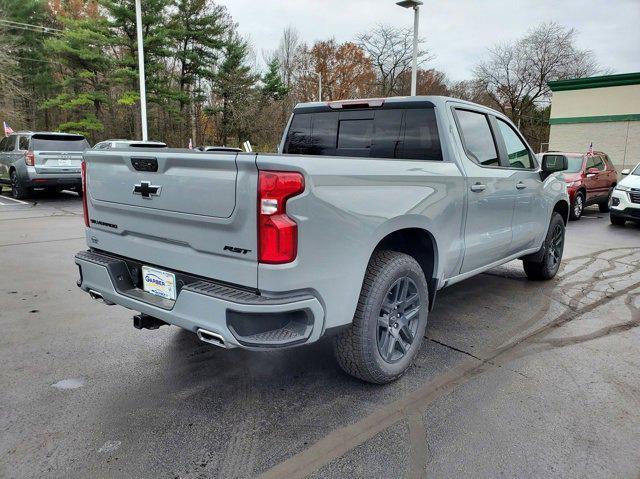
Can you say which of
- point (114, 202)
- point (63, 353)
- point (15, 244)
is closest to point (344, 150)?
point (114, 202)

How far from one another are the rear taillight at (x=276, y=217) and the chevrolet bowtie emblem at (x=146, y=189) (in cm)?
80

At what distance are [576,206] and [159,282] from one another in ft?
40.2

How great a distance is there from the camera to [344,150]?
4277mm

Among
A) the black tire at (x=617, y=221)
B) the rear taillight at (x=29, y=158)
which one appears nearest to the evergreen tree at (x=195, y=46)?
the rear taillight at (x=29, y=158)

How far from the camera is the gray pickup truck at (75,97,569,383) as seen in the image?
7.93 feet

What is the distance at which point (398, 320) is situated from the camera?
10.9 ft

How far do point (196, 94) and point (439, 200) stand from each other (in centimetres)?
3378

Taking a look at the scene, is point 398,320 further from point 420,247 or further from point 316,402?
point 316,402

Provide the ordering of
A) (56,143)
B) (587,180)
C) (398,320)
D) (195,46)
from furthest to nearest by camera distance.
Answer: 1. (195,46)
2. (56,143)
3. (587,180)
4. (398,320)

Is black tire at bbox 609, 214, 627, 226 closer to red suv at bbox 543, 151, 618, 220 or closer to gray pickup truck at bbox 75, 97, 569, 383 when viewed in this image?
red suv at bbox 543, 151, 618, 220

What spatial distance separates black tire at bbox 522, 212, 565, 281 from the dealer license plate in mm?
4544

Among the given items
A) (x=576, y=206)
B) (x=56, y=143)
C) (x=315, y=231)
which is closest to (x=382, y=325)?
(x=315, y=231)

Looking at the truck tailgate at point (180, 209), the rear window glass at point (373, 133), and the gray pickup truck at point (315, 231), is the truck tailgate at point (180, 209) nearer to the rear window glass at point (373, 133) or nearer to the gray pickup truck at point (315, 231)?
the gray pickup truck at point (315, 231)

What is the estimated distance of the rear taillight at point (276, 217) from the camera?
2344 mm
